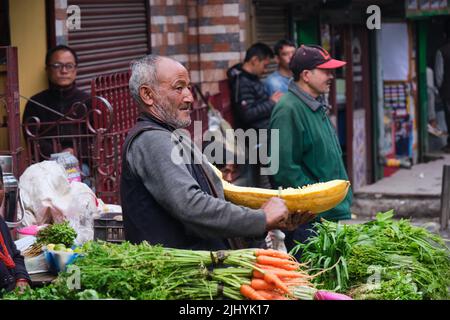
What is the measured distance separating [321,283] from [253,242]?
0.48m

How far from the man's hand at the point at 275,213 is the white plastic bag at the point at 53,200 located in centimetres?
279

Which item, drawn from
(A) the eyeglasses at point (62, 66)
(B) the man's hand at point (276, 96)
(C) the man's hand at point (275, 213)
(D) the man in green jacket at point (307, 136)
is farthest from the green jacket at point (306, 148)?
(B) the man's hand at point (276, 96)

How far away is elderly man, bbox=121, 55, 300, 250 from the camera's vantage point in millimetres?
4707

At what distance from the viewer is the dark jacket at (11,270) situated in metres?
5.51

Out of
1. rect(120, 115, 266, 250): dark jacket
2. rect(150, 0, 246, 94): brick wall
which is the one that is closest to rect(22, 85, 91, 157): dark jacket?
rect(150, 0, 246, 94): brick wall

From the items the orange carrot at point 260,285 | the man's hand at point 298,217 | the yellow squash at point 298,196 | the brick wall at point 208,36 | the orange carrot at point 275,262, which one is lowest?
the orange carrot at point 260,285

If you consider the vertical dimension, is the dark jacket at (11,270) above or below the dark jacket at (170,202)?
below

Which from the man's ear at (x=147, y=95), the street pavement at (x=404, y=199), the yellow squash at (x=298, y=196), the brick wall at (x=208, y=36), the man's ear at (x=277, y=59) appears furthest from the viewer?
the street pavement at (x=404, y=199)

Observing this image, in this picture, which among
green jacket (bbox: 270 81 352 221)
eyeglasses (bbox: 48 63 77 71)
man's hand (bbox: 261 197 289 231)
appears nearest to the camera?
man's hand (bbox: 261 197 289 231)

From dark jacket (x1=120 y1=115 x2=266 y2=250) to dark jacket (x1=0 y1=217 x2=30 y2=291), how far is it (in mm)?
850

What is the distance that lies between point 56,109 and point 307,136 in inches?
95.9

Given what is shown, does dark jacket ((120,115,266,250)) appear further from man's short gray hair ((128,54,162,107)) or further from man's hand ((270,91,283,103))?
man's hand ((270,91,283,103))

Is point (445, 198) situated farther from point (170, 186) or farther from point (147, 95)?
point (170, 186)

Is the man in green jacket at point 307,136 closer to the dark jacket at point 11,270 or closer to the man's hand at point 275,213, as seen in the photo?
the dark jacket at point 11,270
